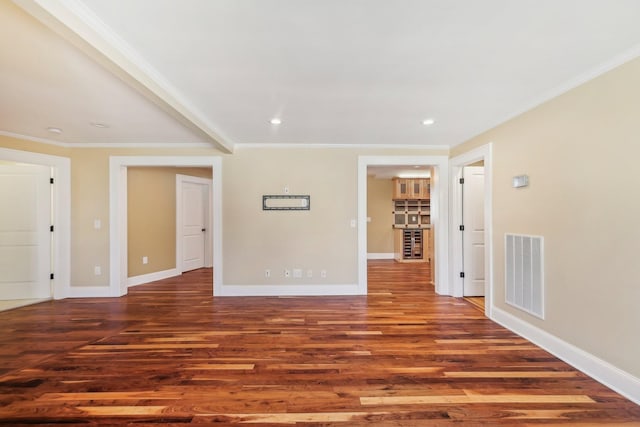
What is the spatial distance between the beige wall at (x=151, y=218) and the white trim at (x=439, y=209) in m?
4.05

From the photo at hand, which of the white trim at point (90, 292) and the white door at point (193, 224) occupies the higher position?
the white door at point (193, 224)

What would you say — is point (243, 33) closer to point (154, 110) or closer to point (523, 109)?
point (154, 110)

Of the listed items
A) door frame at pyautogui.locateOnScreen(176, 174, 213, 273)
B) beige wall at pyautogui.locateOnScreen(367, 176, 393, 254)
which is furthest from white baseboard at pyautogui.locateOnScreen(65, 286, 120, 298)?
beige wall at pyautogui.locateOnScreen(367, 176, 393, 254)

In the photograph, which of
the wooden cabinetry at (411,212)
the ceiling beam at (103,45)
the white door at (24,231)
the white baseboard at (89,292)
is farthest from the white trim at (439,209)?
the white door at (24,231)

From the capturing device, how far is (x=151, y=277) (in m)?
5.50

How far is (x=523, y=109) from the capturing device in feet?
9.66

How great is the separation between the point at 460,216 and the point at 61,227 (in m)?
6.21

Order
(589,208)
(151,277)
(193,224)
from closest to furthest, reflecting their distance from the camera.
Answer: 1. (589,208)
2. (151,277)
3. (193,224)

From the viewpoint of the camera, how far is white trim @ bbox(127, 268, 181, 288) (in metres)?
5.14

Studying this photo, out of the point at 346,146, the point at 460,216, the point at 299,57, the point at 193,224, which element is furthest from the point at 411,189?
the point at 299,57

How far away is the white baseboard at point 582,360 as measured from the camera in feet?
6.44

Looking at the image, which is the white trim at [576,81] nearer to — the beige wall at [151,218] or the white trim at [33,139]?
the beige wall at [151,218]

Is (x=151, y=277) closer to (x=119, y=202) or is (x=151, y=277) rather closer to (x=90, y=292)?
(x=90, y=292)

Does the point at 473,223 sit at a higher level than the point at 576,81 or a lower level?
lower
